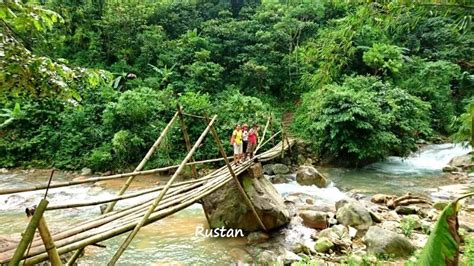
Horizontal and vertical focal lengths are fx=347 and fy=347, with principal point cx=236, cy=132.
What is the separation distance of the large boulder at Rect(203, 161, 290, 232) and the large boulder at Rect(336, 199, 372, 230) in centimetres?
118

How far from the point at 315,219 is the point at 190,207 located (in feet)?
9.07

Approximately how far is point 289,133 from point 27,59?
36.6 feet

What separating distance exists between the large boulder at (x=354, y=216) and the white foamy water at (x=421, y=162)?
4.69m

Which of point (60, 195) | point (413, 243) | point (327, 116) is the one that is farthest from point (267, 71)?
point (413, 243)

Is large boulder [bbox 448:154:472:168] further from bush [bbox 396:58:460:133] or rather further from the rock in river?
the rock in river

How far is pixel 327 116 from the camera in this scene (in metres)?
10.5

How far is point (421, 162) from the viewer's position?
37.1 feet

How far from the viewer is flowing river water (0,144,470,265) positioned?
5250 millimetres

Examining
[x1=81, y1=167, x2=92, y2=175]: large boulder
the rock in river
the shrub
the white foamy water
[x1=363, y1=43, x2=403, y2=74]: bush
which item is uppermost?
[x1=363, y1=43, x2=403, y2=74]: bush

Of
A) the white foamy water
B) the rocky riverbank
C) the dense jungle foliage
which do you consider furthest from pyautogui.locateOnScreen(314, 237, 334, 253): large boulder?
the white foamy water

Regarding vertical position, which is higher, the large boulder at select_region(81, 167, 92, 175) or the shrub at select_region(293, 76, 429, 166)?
the shrub at select_region(293, 76, 429, 166)

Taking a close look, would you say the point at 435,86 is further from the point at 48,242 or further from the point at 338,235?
the point at 48,242

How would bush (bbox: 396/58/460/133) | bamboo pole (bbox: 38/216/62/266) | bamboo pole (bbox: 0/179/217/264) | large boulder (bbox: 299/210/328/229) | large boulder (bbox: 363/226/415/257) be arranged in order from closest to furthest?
bamboo pole (bbox: 38/216/62/266) → bamboo pole (bbox: 0/179/217/264) → large boulder (bbox: 363/226/415/257) → large boulder (bbox: 299/210/328/229) → bush (bbox: 396/58/460/133)

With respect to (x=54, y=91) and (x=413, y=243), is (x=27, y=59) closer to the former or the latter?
(x=54, y=91)
